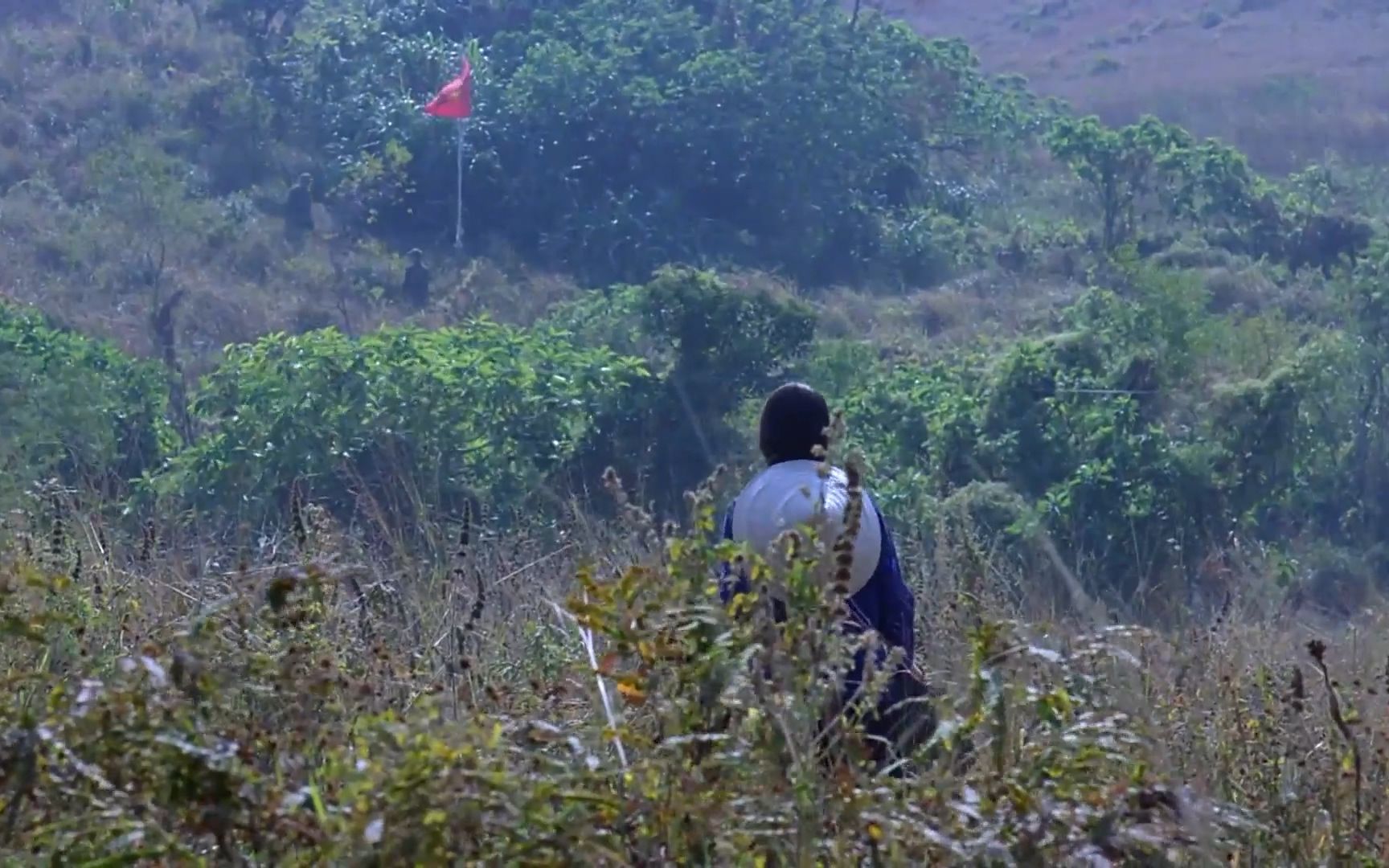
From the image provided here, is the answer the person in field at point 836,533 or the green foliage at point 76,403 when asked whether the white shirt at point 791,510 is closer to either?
the person in field at point 836,533

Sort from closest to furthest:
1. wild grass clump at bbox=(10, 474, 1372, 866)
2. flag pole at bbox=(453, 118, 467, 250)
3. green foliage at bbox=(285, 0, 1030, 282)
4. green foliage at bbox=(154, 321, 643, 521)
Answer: wild grass clump at bbox=(10, 474, 1372, 866) → green foliage at bbox=(154, 321, 643, 521) → flag pole at bbox=(453, 118, 467, 250) → green foliage at bbox=(285, 0, 1030, 282)

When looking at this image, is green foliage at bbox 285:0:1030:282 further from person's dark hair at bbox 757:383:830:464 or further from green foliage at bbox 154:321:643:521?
person's dark hair at bbox 757:383:830:464

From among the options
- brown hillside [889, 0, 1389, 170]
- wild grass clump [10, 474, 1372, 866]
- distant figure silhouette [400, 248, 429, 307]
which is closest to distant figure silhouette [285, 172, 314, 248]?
distant figure silhouette [400, 248, 429, 307]

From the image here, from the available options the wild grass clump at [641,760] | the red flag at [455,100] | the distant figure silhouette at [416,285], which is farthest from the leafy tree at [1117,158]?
the wild grass clump at [641,760]

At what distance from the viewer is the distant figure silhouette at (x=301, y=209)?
20.3 metres

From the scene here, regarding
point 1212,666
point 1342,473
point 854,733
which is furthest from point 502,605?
point 1342,473

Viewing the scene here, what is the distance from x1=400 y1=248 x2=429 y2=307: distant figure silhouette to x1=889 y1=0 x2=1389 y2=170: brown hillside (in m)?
11.5

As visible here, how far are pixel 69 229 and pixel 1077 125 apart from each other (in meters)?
10.5

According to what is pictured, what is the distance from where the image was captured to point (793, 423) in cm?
334

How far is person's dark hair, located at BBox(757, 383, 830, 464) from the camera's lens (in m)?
3.34

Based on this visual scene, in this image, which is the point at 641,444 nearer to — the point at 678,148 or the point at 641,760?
the point at 641,760

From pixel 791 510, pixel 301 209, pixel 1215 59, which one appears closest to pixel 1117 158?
pixel 301 209

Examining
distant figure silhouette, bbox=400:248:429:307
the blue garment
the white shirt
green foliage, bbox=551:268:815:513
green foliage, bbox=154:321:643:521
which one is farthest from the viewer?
distant figure silhouette, bbox=400:248:429:307

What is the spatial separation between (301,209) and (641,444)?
428 inches
